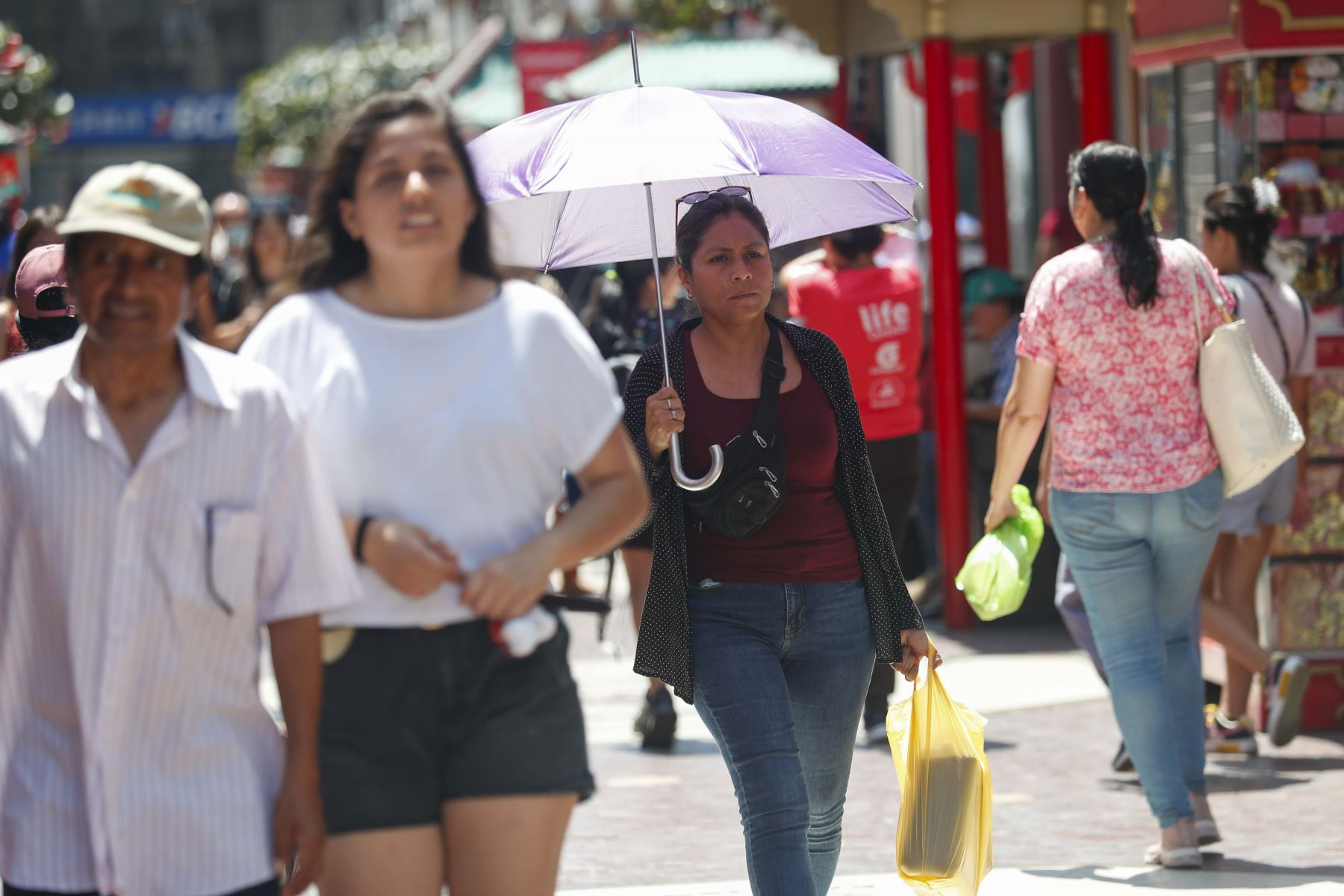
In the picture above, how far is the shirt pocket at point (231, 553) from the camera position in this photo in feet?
9.59

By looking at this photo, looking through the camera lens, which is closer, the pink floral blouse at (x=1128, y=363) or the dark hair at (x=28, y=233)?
the pink floral blouse at (x=1128, y=363)

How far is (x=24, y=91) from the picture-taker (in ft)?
45.4

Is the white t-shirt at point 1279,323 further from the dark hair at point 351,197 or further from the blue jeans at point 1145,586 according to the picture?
the dark hair at point 351,197

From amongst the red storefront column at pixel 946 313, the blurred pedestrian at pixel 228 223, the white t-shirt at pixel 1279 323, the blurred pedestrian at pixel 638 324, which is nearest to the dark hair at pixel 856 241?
the blurred pedestrian at pixel 638 324

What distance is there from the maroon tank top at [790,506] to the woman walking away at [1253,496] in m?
2.71

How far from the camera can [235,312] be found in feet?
40.9

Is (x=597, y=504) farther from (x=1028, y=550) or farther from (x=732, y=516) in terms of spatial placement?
(x=1028, y=550)

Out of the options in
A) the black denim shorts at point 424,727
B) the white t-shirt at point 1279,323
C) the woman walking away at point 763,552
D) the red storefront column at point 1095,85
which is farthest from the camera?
the red storefront column at point 1095,85

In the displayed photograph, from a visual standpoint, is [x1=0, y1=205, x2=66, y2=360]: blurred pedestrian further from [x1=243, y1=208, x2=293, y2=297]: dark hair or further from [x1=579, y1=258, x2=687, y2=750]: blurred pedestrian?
[x1=243, y1=208, x2=293, y2=297]: dark hair

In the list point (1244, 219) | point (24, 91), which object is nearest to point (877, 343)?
point (1244, 219)

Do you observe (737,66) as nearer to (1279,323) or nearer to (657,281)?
(1279,323)

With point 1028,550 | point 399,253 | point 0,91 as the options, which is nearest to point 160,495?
point 399,253

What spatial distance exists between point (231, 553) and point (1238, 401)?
11.0ft

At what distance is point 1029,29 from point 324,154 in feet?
23.4
